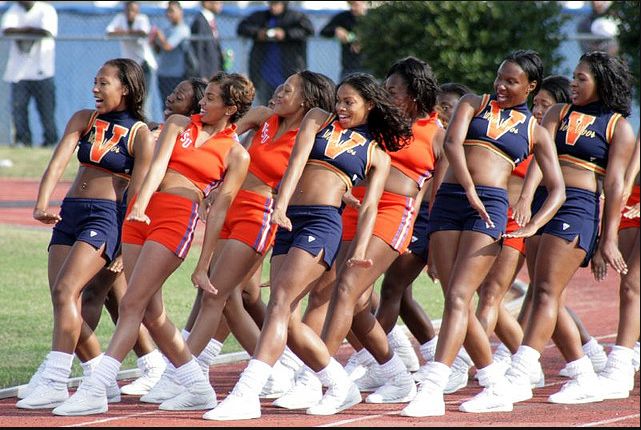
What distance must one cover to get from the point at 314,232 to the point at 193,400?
3.81 ft

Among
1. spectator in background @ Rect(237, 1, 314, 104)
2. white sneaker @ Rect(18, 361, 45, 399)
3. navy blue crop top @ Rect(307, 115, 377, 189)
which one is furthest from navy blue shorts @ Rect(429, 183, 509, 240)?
spectator in background @ Rect(237, 1, 314, 104)

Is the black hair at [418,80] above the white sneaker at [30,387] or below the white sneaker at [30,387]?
above

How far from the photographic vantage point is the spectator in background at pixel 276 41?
1823 cm

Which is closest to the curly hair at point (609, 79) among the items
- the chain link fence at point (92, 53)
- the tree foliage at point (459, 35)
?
the tree foliage at point (459, 35)

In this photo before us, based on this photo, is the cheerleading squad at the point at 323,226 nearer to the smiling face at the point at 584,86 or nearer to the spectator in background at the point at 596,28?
the smiling face at the point at 584,86

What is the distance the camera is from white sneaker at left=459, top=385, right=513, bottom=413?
7.98 meters

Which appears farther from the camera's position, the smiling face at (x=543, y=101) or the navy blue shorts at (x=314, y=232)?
the smiling face at (x=543, y=101)

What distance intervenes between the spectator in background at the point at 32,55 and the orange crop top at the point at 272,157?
10589mm

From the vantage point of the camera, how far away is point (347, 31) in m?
18.2

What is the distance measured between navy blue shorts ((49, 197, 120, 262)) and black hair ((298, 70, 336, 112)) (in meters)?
1.27

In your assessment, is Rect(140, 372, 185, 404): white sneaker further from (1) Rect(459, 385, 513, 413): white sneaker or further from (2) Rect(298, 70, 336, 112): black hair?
(2) Rect(298, 70, 336, 112): black hair

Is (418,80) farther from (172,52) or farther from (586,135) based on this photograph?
(172,52)

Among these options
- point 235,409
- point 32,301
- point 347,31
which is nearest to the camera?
A: point 235,409

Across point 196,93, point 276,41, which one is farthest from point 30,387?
point 276,41
